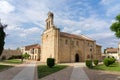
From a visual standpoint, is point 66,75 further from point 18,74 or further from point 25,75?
point 18,74

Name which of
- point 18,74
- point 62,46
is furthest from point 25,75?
point 62,46

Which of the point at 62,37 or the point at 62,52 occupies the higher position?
the point at 62,37

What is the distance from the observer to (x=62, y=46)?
168 feet

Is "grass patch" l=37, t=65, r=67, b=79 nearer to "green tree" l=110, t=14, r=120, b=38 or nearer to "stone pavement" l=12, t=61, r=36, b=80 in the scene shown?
"stone pavement" l=12, t=61, r=36, b=80

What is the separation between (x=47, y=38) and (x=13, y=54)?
39.6 meters

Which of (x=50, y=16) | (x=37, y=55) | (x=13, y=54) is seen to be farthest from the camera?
(x=13, y=54)

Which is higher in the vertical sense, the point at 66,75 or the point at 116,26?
the point at 116,26

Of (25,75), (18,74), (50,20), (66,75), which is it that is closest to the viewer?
(25,75)

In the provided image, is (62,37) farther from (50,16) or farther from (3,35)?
(3,35)

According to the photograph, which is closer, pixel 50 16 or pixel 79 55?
pixel 50 16

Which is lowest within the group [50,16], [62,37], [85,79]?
→ [85,79]

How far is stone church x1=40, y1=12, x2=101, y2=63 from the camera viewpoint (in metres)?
50.2

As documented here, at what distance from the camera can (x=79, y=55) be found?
57469mm

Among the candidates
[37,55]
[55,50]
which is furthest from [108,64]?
[37,55]
